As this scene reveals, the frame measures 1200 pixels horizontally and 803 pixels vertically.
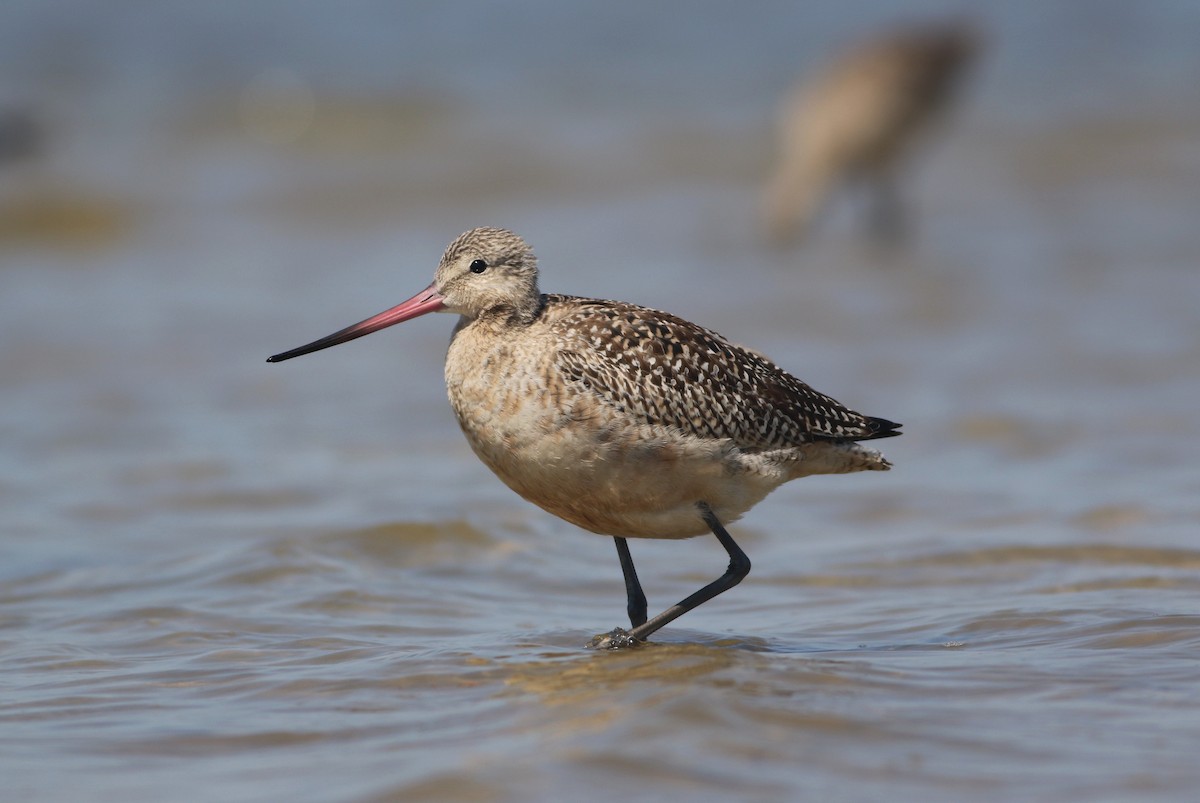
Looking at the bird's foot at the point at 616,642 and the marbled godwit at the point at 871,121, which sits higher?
the marbled godwit at the point at 871,121

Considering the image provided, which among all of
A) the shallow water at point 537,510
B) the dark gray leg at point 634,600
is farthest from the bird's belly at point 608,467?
A: the shallow water at point 537,510

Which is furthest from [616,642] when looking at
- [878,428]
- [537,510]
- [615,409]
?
[537,510]

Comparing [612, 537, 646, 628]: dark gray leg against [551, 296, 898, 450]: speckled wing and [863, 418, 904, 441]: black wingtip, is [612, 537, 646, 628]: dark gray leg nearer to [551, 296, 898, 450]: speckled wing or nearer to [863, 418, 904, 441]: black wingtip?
[551, 296, 898, 450]: speckled wing

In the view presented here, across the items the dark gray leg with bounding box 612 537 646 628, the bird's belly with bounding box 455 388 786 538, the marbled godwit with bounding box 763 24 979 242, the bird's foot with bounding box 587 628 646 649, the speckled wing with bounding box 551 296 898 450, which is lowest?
the bird's foot with bounding box 587 628 646 649

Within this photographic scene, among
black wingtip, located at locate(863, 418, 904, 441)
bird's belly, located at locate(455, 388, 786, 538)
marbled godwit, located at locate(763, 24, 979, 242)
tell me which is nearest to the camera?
bird's belly, located at locate(455, 388, 786, 538)

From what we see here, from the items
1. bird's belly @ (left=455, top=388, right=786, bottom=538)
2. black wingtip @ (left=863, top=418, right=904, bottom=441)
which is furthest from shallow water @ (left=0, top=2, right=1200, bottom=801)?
black wingtip @ (left=863, top=418, right=904, bottom=441)

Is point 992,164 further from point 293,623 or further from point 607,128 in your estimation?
point 293,623

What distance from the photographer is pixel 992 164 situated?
16.2 metres

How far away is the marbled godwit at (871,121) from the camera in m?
13.7

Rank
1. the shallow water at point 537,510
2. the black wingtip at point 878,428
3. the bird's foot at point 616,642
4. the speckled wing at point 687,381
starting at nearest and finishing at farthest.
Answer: the shallow water at point 537,510, the speckled wing at point 687,381, the bird's foot at point 616,642, the black wingtip at point 878,428

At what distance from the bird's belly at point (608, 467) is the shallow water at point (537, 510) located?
450mm

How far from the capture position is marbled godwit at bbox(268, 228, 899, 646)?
5.17 m

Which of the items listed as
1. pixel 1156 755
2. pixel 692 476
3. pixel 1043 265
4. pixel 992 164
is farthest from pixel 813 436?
pixel 992 164

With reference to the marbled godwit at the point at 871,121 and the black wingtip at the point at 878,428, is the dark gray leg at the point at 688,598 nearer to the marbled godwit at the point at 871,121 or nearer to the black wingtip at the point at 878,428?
the black wingtip at the point at 878,428
